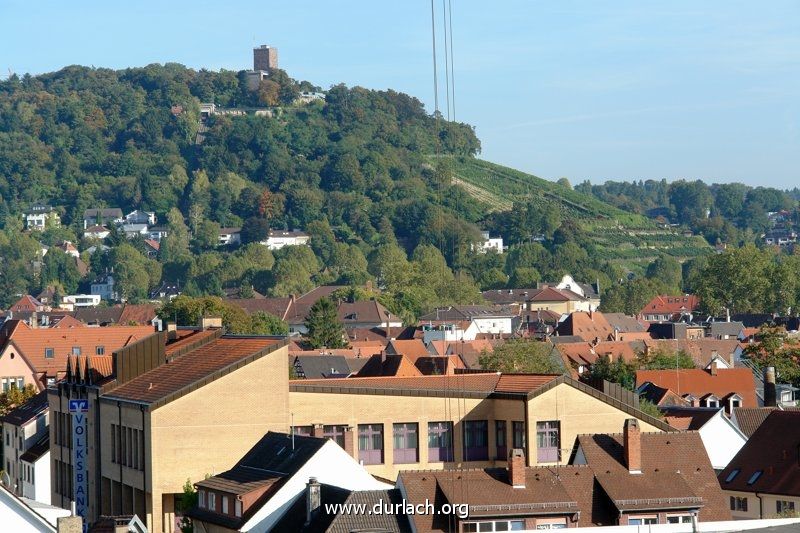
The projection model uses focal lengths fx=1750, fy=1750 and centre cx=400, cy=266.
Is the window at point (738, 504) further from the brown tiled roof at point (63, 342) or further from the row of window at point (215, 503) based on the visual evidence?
the brown tiled roof at point (63, 342)

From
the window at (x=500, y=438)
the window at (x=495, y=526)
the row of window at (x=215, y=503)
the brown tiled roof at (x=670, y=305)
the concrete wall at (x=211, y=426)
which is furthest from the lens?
the brown tiled roof at (x=670, y=305)

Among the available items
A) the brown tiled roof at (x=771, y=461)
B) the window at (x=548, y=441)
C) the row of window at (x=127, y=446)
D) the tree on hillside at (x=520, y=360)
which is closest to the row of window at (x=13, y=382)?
the tree on hillside at (x=520, y=360)

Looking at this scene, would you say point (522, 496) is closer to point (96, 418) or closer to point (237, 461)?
point (237, 461)

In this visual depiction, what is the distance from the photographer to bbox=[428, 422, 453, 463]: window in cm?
4191

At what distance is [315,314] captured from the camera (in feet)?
400

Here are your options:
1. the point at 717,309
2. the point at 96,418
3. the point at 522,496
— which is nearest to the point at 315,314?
the point at 717,309

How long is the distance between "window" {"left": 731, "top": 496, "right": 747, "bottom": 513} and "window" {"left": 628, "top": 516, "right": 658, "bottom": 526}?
365 inches

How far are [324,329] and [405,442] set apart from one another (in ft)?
256

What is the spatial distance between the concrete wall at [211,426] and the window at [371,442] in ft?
7.98

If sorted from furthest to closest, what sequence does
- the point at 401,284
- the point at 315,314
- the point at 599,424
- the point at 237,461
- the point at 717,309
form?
the point at 401,284
the point at 717,309
the point at 315,314
the point at 599,424
the point at 237,461

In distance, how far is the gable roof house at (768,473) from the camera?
4066cm

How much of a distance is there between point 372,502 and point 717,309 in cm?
13773

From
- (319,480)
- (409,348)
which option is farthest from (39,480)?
(409,348)

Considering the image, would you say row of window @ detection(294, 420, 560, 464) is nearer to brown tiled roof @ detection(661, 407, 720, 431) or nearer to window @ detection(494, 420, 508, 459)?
window @ detection(494, 420, 508, 459)
